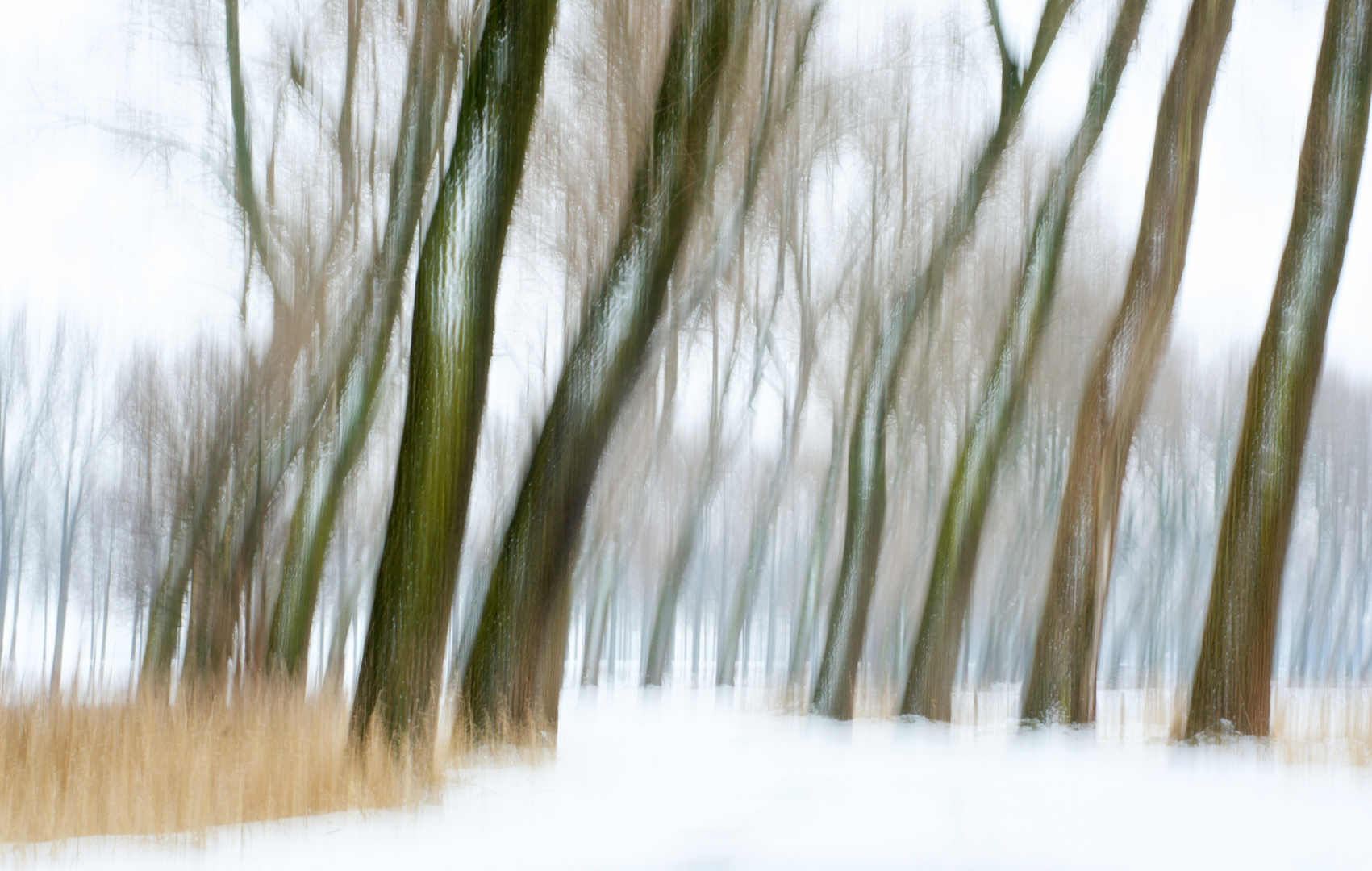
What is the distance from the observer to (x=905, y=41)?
12492 mm

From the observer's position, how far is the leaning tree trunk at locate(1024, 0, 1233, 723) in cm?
962

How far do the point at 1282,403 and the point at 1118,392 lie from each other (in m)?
1.58

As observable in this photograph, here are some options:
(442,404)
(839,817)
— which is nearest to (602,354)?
(442,404)

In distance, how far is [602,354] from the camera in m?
8.02

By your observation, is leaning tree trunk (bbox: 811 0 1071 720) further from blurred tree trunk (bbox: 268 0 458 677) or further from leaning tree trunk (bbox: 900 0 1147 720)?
blurred tree trunk (bbox: 268 0 458 677)

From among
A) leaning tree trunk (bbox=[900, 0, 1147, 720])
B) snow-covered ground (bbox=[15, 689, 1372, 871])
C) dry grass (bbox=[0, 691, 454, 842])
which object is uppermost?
leaning tree trunk (bbox=[900, 0, 1147, 720])

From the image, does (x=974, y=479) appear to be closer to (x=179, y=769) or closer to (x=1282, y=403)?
(x=1282, y=403)

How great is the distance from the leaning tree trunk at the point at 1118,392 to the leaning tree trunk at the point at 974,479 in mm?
1387

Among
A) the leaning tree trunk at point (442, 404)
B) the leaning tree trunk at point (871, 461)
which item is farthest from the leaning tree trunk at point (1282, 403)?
the leaning tree trunk at point (442, 404)

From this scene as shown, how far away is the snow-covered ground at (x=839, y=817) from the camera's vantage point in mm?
4500

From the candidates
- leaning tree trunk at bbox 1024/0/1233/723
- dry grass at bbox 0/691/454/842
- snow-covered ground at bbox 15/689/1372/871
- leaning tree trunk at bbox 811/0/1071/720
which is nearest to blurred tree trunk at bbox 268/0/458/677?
snow-covered ground at bbox 15/689/1372/871

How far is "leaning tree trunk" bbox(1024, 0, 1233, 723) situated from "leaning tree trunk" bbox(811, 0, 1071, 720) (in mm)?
2085

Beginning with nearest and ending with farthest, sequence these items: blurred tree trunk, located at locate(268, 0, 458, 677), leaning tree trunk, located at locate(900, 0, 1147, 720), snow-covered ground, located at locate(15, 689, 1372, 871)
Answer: snow-covered ground, located at locate(15, 689, 1372, 871) < blurred tree trunk, located at locate(268, 0, 458, 677) < leaning tree trunk, located at locate(900, 0, 1147, 720)

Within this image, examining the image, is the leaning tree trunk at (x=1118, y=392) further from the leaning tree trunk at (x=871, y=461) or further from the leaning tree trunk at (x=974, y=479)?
the leaning tree trunk at (x=871, y=461)
